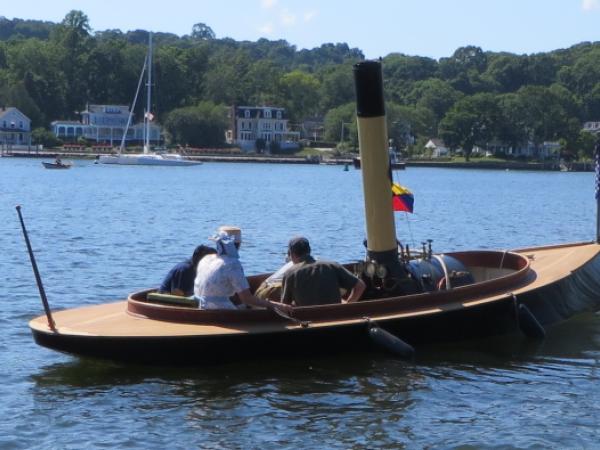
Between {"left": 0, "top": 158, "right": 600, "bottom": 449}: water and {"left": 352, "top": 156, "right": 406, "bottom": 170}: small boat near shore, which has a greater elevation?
{"left": 352, "top": 156, "right": 406, "bottom": 170}: small boat near shore

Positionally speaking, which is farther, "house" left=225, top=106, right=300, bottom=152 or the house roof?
"house" left=225, top=106, right=300, bottom=152

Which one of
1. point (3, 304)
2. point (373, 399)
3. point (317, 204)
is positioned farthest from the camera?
point (317, 204)

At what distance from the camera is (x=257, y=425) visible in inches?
492

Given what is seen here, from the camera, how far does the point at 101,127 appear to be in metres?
165

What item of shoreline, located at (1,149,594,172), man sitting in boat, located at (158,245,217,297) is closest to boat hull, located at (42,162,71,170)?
shoreline, located at (1,149,594,172)

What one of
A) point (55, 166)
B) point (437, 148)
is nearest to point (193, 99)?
point (437, 148)

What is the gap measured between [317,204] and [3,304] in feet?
141

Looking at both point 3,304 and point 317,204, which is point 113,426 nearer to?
point 3,304

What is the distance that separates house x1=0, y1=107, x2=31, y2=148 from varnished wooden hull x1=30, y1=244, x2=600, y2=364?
14460cm

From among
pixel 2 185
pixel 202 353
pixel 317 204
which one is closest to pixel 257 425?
A: pixel 202 353

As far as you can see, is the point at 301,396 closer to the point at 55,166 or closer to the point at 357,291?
the point at 357,291

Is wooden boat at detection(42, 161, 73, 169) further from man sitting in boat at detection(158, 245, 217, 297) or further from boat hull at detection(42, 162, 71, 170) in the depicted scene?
man sitting in boat at detection(158, 245, 217, 297)

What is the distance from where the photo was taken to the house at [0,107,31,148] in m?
154

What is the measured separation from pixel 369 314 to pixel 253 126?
15800 centimetres
